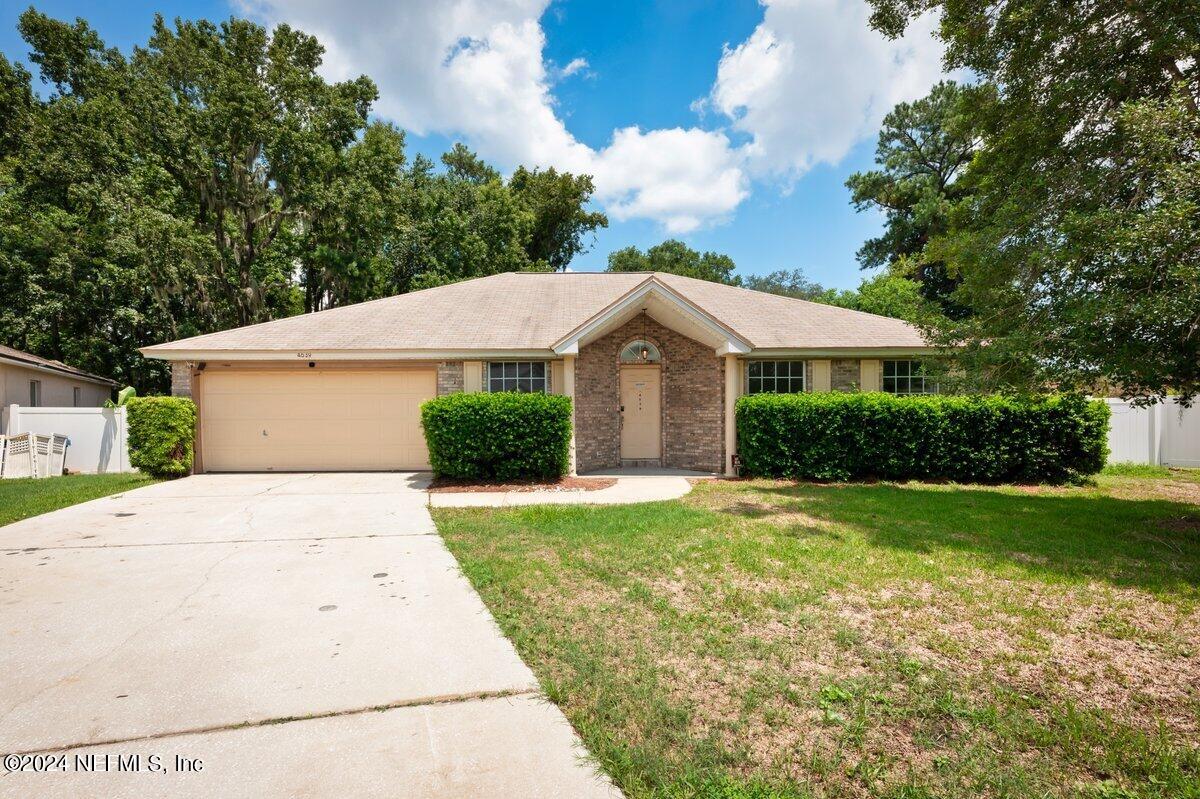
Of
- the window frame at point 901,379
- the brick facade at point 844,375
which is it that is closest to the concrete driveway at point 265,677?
the brick facade at point 844,375

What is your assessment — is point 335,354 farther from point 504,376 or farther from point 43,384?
point 43,384

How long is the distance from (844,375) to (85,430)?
1834cm

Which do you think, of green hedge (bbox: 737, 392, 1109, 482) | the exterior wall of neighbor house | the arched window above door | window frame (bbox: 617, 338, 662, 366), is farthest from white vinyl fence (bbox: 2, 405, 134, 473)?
green hedge (bbox: 737, 392, 1109, 482)

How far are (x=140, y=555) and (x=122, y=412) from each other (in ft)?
33.9

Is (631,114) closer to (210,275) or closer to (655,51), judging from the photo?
(655,51)

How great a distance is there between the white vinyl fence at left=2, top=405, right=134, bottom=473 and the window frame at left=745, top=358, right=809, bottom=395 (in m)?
15.2

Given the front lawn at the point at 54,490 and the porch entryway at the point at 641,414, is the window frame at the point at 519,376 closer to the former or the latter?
→ the porch entryway at the point at 641,414

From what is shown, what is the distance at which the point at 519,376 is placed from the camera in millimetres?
11422

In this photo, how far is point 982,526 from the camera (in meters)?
6.85

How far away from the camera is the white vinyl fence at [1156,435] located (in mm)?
11859

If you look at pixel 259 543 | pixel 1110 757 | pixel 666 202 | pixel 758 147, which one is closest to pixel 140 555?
pixel 259 543

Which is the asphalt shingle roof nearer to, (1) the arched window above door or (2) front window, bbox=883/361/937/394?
(2) front window, bbox=883/361/937/394

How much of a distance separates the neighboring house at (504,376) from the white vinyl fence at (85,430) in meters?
3.87

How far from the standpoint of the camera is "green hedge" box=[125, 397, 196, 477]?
10.4 meters
